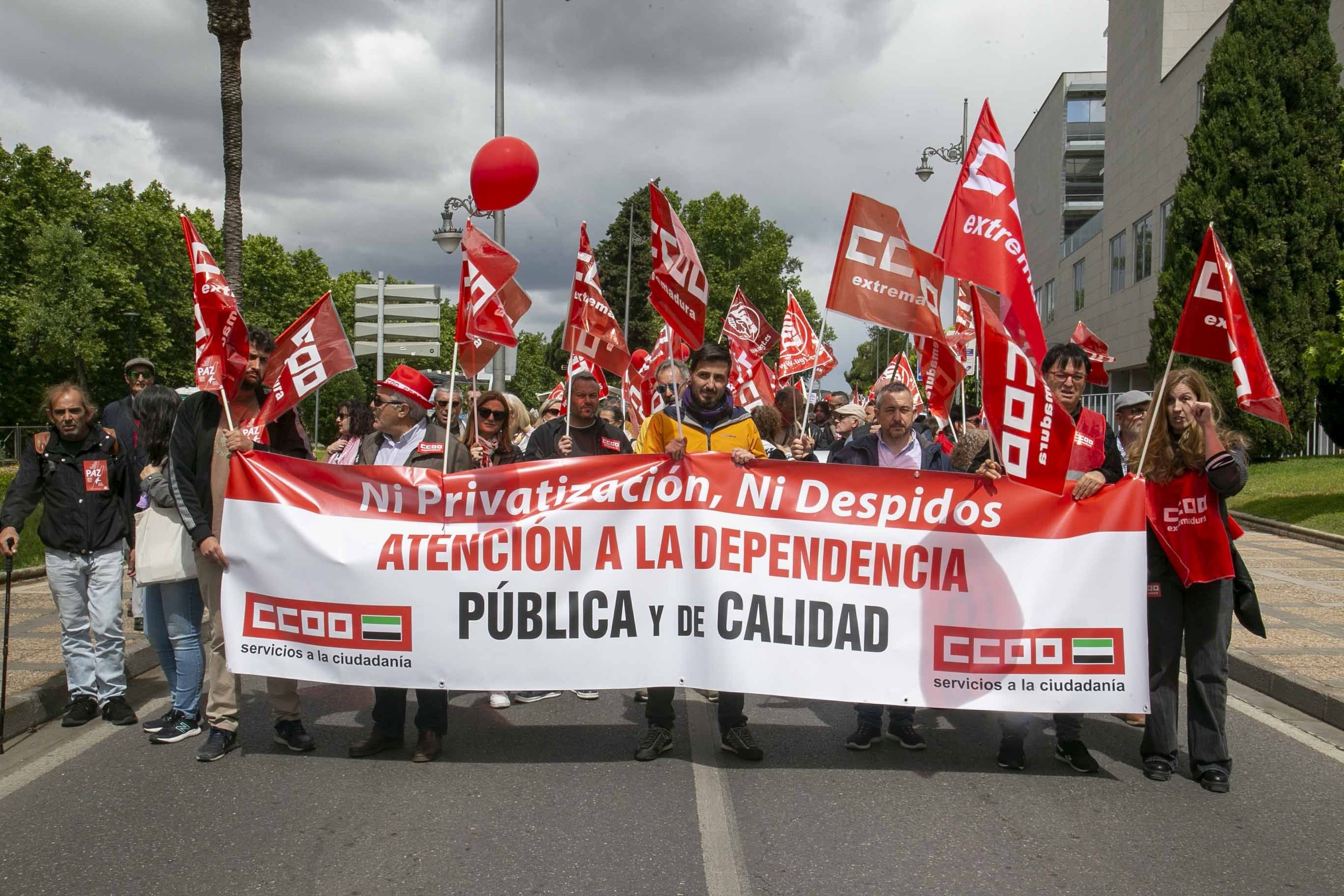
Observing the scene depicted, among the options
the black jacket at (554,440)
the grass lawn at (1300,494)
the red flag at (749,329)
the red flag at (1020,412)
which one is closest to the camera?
the red flag at (1020,412)

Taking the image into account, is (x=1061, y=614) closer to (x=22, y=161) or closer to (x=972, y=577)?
(x=972, y=577)

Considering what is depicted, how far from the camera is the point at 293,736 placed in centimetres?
532

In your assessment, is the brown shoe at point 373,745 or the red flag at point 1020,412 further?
the brown shoe at point 373,745

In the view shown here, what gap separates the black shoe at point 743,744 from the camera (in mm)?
5152

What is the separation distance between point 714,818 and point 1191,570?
248 cm

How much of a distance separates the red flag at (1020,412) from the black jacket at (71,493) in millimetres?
4724

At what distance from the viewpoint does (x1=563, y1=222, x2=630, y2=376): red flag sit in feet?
26.1

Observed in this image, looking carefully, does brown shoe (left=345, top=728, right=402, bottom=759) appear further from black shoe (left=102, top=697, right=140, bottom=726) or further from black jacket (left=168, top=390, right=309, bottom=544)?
black shoe (left=102, top=697, right=140, bottom=726)

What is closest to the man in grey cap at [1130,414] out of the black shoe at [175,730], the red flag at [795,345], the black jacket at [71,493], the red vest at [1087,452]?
the red vest at [1087,452]

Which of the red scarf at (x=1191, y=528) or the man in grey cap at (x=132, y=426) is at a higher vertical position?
the man in grey cap at (x=132, y=426)

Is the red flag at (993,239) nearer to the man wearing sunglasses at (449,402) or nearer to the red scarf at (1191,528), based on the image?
the red scarf at (1191,528)

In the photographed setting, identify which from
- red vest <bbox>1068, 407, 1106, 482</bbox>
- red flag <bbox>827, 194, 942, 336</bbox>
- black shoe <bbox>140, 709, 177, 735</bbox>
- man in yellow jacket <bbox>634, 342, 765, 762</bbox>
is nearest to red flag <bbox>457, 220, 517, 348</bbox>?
man in yellow jacket <bbox>634, 342, 765, 762</bbox>

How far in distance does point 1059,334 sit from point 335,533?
51088mm

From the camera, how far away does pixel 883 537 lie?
16.6ft
